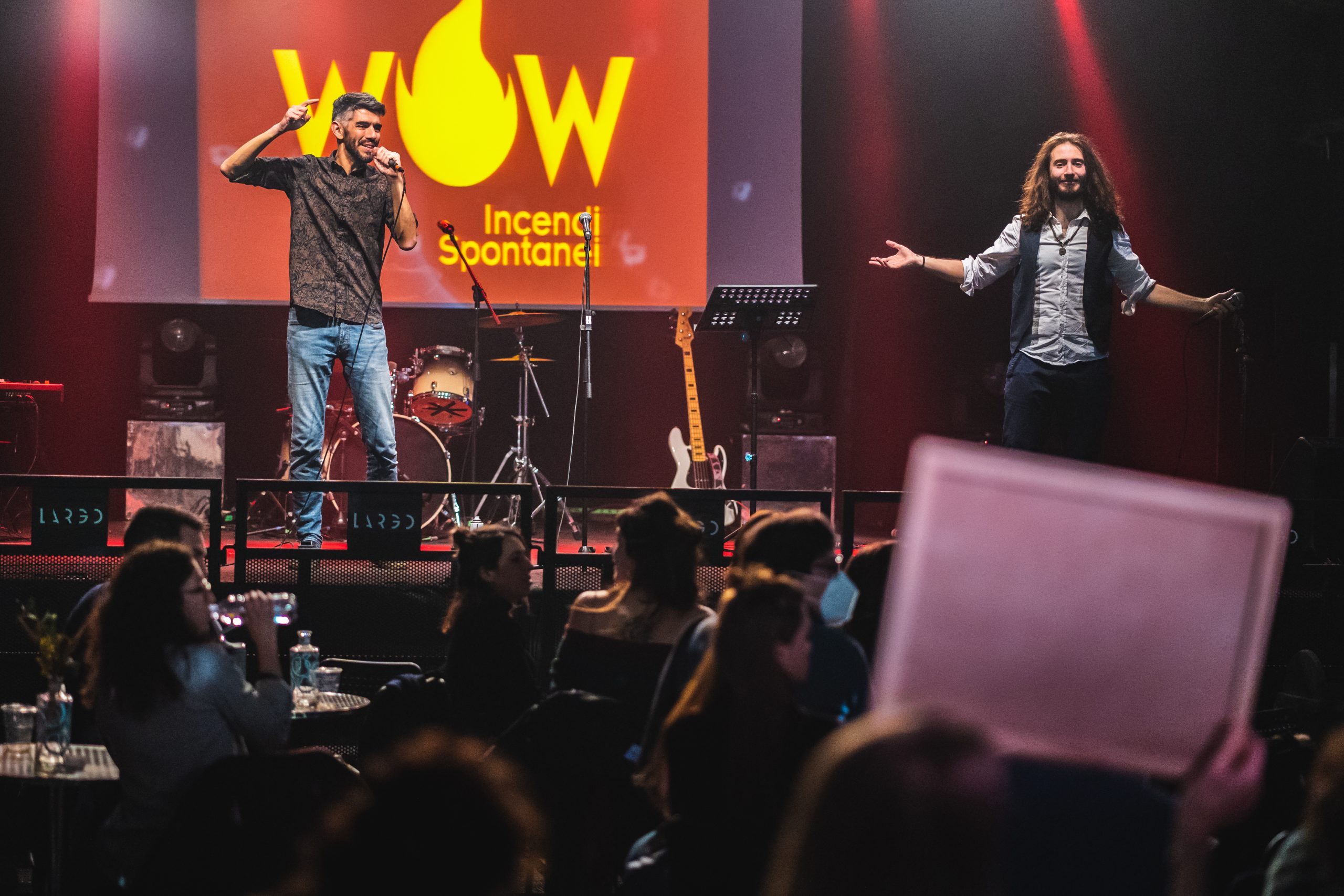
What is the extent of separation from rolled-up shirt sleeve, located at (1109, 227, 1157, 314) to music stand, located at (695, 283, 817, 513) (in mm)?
1573

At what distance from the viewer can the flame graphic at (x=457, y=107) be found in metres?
7.63

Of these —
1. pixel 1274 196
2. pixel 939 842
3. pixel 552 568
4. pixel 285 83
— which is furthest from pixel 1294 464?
pixel 939 842

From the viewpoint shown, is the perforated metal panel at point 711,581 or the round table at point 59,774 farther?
the perforated metal panel at point 711,581

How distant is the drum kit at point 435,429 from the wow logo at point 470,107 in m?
1.04

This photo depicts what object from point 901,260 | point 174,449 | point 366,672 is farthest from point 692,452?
point 174,449

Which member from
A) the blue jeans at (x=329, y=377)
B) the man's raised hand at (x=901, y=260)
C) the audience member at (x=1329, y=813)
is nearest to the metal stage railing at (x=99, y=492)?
the blue jeans at (x=329, y=377)

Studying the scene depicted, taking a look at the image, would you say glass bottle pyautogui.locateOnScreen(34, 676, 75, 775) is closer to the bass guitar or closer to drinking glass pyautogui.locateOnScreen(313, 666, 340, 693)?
drinking glass pyautogui.locateOnScreen(313, 666, 340, 693)

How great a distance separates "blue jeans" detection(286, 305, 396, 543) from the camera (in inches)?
218

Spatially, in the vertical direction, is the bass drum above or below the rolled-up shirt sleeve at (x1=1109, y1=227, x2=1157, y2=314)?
below

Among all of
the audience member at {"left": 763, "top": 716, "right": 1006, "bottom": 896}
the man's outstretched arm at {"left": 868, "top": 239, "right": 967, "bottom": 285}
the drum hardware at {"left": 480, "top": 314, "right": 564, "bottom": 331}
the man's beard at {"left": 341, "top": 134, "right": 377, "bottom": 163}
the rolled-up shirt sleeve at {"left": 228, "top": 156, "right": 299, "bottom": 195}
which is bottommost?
the audience member at {"left": 763, "top": 716, "right": 1006, "bottom": 896}

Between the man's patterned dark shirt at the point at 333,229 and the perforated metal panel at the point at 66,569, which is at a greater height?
the man's patterned dark shirt at the point at 333,229

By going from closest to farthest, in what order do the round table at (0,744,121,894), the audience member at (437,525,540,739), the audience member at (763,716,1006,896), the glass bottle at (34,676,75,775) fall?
1. the audience member at (763,716,1006,896)
2. the round table at (0,744,121,894)
3. the glass bottle at (34,676,75,775)
4. the audience member at (437,525,540,739)

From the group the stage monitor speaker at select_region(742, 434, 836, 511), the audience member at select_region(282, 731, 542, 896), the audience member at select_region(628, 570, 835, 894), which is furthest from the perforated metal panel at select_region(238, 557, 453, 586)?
the audience member at select_region(282, 731, 542, 896)

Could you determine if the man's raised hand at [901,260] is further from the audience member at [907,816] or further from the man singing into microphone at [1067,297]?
the audience member at [907,816]
